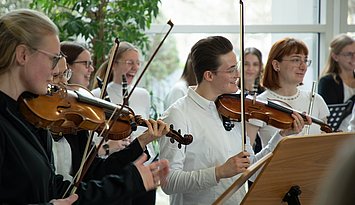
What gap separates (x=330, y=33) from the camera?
5965 millimetres

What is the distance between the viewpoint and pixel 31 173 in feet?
5.86

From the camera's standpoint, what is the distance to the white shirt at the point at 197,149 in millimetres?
2535

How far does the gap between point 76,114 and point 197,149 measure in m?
0.53

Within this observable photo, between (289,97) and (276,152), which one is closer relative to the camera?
(276,152)

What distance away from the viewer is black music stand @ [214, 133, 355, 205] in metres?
1.88

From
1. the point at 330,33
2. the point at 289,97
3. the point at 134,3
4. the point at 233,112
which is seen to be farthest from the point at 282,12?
the point at 233,112

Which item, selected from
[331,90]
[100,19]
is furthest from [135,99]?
[331,90]

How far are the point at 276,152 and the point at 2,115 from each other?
791mm

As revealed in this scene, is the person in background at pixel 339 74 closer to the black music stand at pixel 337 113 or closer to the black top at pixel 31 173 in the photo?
the black music stand at pixel 337 113

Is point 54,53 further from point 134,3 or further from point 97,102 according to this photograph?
point 134,3

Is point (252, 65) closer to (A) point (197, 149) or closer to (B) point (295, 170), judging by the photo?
(A) point (197, 149)

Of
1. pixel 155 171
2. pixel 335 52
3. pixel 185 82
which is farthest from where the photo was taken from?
pixel 335 52

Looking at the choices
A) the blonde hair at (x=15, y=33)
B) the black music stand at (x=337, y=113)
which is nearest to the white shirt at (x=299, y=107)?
the black music stand at (x=337, y=113)

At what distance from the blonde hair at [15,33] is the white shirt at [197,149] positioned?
858 mm
